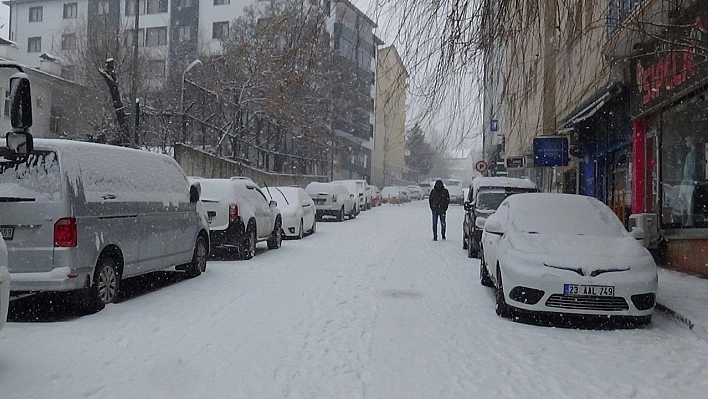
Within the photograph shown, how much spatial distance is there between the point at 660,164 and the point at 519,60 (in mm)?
6133

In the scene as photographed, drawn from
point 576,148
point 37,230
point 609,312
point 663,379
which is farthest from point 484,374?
point 576,148

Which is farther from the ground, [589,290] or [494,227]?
[494,227]

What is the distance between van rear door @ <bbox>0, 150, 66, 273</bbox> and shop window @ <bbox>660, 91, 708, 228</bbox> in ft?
32.9

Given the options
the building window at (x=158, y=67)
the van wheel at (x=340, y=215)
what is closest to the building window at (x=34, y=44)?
the building window at (x=158, y=67)

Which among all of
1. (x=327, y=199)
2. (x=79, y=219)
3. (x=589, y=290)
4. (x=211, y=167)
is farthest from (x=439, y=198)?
(x=79, y=219)

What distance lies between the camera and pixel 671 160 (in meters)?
12.8

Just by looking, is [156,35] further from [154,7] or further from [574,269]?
[574,269]

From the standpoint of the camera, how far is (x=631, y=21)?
8492 mm

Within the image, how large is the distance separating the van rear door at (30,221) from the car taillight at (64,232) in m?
0.04

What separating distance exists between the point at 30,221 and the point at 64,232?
36 cm

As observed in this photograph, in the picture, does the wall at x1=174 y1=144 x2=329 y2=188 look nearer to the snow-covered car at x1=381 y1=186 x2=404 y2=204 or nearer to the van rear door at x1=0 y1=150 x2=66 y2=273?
the van rear door at x1=0 y1=150 x2=66 y2=273

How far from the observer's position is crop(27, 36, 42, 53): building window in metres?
63.2

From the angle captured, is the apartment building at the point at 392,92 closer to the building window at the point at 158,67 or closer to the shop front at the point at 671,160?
the shop front at the point at 671,160

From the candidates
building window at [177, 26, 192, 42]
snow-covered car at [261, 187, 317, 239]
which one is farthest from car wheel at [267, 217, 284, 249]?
building window at [177, 26, 192, 42]
